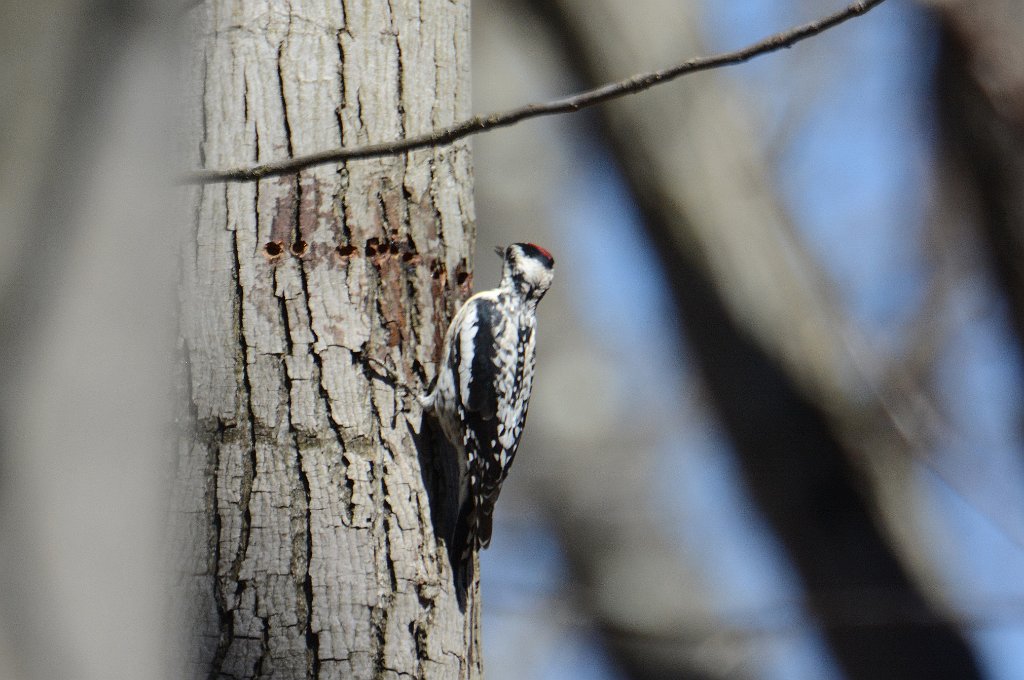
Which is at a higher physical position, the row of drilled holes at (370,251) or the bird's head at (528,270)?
the bird's head at (528,270)

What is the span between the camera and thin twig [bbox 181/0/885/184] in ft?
7.39

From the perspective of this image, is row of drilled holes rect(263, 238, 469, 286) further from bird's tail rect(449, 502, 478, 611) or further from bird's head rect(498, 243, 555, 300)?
bird's head rect(498, 243, 555, 300)

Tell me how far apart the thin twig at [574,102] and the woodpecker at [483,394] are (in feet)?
3.30

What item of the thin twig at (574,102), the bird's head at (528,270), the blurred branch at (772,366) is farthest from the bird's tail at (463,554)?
the blurred branch at (772,366)

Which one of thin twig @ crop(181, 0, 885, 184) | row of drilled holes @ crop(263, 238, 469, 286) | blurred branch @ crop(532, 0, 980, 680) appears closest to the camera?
thin twig @ crop(181, 0, 885, 184)

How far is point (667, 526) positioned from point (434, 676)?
586 centimetres

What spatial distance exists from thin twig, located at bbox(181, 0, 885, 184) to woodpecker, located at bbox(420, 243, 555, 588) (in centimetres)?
101

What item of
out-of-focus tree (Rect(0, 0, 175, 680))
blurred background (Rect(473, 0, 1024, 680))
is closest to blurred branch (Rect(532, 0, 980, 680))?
blurred background (Rect(473, 0, 1024, 680))

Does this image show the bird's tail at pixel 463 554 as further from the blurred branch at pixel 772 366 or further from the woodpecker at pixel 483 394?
the blurred branch at pixel 772 366

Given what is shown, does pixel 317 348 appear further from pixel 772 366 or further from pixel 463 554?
pixel 772 366

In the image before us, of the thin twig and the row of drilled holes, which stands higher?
the row of drilled holes

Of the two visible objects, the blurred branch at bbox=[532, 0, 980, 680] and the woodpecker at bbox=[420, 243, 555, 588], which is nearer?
the woodpecker at bbox=[420, 243, 555, 588]

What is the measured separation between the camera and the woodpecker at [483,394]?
3367 millimetres

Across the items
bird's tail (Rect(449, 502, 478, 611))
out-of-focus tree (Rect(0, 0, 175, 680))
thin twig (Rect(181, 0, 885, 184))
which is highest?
thin twig (Rect(181, 0, 885, 184))
